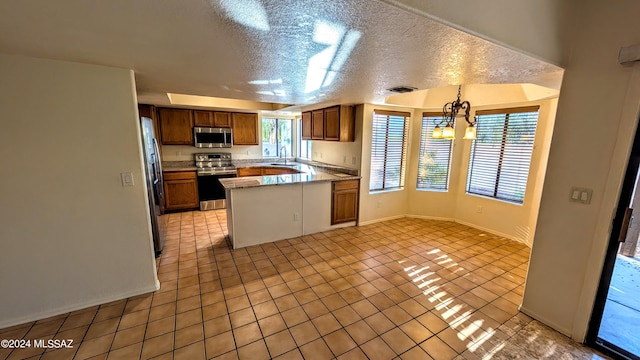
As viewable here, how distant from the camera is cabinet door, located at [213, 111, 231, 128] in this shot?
5.44 meters

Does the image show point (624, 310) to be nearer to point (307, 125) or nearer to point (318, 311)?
point (318, 311)

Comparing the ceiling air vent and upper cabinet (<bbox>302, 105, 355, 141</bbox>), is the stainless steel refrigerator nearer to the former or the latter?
upper cabinet (<bbox>302, 105, 355, 141</bbox>)

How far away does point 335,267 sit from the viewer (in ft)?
10.1

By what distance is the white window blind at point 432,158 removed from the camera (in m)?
4.61

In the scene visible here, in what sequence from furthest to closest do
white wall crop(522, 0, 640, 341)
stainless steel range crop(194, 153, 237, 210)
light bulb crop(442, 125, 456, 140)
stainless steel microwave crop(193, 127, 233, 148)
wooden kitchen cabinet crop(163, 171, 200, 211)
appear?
1. stainless steel microwave crop(193, 127, 233, 148)
2. stainless steel range crop(194, 153, 237, 210)
3. wooden kitchen cabinet crop(163, 171, 200, 211)
4. light bulb crop(442, 125, 456, 140)
5. white wall crop(522, 0, 640, 341)

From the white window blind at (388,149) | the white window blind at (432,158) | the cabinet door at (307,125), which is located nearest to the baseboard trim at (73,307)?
the white window blind at (388,149)

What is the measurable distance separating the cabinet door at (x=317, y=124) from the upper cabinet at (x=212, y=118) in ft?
6.45

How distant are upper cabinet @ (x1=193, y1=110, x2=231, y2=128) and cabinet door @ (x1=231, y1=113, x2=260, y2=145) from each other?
0.50 feet

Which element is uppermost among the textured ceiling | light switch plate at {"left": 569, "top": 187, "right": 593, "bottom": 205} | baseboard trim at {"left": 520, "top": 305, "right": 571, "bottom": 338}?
the textured ceiling

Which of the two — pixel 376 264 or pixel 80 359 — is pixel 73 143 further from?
pixel 376 264

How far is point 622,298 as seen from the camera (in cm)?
237

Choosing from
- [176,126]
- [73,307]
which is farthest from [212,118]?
[73,307]

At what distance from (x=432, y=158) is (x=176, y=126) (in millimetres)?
5109

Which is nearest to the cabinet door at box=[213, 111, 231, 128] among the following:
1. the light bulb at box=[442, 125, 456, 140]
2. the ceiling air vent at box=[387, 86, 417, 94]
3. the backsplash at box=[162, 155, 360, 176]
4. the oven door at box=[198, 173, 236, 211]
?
the backsplash at box=[162, 155, 360, 176]
